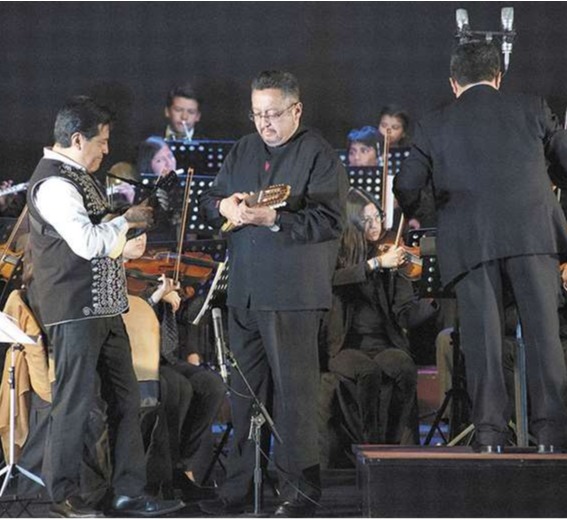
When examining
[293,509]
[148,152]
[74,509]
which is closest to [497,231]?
[293,509]

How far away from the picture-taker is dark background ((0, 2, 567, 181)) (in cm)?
796

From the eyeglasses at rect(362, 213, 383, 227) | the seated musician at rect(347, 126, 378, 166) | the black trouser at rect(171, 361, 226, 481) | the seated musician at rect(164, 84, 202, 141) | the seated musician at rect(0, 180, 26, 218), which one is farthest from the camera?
the seated musician at rect(164, 84, 202, 141)

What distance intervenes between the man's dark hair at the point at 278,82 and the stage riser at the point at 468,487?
1.39 metres

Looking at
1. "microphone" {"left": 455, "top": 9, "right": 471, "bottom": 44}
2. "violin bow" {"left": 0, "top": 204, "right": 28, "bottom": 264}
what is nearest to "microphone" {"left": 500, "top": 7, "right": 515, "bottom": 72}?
"microphone" {"left": 455, "top": 9, "right": 471, "bottom": 44}

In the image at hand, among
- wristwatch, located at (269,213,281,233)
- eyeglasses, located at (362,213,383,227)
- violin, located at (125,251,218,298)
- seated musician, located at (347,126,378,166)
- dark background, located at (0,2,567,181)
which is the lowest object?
violin, located at (125,251,218,298)

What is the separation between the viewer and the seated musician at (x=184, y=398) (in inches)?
205

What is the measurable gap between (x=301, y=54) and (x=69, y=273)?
4019 mm

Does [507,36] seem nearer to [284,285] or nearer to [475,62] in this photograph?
[475,62]

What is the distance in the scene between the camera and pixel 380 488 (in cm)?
418

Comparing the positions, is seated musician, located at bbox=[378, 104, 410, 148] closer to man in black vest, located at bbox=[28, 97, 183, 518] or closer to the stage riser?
man in black vest, located at bbox=[28, 97, 183, 518]

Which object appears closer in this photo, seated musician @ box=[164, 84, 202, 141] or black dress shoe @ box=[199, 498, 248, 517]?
black dress shoe @ box=[199, 498, 248, 517]

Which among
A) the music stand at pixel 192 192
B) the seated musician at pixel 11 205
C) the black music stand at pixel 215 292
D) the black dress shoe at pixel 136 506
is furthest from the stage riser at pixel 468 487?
the seated musician at pixel 11 205

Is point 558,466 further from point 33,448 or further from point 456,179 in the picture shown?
point 33,448

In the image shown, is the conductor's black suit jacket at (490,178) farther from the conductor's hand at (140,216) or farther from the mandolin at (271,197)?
the conductor's hand at (140,216)
